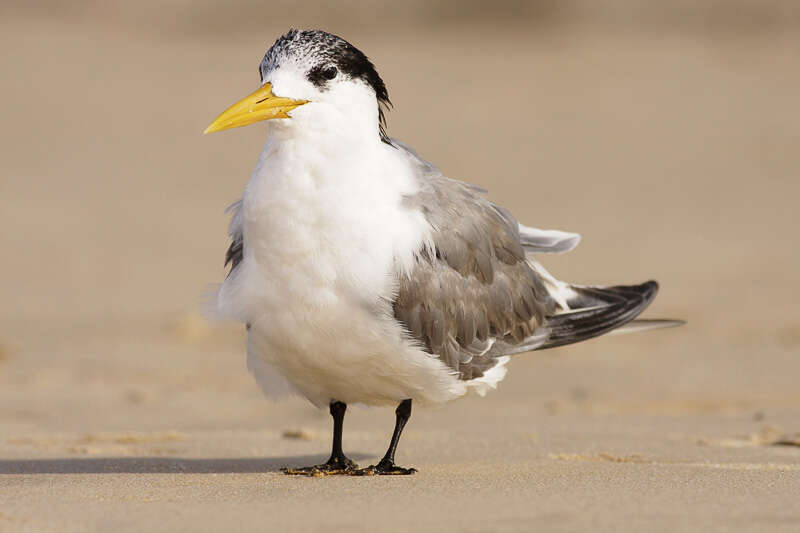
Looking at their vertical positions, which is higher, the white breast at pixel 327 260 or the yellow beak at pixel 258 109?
the yellow beak at pixel 258 109

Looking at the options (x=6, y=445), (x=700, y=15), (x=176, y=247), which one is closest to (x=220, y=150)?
(x=176, y=247)

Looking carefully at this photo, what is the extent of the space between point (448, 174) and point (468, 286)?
11.2m

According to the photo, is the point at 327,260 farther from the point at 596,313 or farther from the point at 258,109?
the point at 596,313

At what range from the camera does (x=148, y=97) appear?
19.7 meters

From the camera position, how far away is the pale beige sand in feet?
13.2

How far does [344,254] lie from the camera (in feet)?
14.0

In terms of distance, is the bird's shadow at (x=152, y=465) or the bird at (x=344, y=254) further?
the bird's shadow at (x=152, y=465)

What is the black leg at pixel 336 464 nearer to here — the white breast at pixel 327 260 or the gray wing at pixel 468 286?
the white breast at pixel 327 260

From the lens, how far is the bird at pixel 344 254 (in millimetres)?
4250

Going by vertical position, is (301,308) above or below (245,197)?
below

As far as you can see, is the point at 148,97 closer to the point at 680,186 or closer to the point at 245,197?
the point at 680,186

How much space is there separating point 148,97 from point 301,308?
1599cm

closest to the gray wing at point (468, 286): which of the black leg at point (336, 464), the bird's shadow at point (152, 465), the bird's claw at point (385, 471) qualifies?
the bird's claw at point (385, 471)

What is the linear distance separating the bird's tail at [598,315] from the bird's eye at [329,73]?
144 cm
